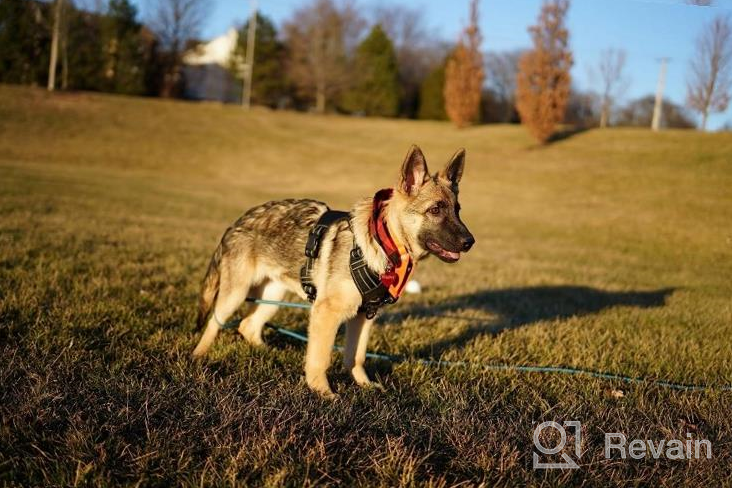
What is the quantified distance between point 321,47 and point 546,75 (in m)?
37.8

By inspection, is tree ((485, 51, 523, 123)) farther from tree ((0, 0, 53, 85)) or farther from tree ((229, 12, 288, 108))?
tree ((0, 0, 53, 85))

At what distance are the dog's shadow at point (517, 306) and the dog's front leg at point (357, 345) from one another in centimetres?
89

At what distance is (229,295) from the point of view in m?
5.08

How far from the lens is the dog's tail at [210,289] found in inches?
207

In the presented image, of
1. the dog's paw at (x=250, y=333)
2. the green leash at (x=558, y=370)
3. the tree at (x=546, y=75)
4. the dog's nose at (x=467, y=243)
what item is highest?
the tree at (x=546, y=75)

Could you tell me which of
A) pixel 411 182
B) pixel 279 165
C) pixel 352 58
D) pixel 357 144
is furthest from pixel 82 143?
pixel 411 182

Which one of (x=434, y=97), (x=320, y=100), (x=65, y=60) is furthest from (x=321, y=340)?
(x=320, y=100)

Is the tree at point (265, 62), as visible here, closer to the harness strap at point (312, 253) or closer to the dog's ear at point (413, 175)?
the harness strap at point (312, 253)

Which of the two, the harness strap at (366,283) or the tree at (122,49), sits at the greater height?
the tree at (122,49)

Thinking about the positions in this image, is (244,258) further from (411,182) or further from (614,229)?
(614,229)

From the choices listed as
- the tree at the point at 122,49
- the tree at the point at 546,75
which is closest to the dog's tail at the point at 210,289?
the tree at the point at 546,75

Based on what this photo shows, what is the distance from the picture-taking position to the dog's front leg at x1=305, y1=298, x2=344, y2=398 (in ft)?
13.8

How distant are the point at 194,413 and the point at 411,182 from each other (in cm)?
254

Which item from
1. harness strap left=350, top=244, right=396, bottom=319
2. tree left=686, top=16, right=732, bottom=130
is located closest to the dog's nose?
harness strap left=350, top=244, right=396, bottom=319
